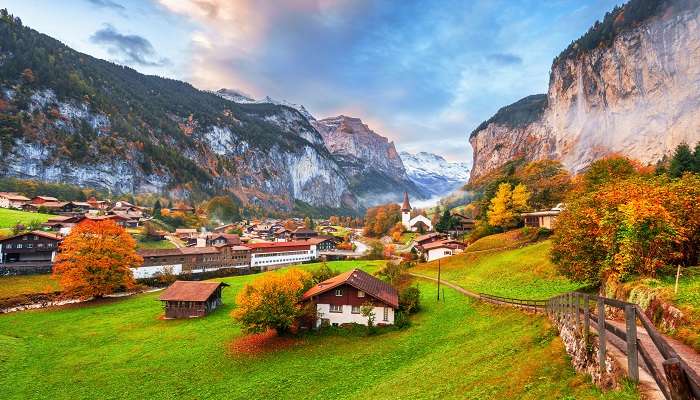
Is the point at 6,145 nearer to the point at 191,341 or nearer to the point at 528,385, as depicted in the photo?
the point at 191,341

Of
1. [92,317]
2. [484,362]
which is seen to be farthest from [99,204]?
[484,362]

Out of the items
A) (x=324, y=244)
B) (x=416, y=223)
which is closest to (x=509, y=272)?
(x=324, y=244)

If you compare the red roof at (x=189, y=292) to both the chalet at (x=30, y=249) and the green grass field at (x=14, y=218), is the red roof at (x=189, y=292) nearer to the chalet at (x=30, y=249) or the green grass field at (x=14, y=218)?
the chalet at (x=30, y=249)

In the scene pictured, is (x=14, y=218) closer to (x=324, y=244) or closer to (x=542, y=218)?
(x=324, y=244)

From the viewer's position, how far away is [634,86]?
13900cm

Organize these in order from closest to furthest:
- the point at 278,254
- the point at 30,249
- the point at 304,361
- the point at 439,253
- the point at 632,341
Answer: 1. the point at 632,341
2. the point at 304,361
3. the point at 30,249
4. the point at 439,253
5. the point at 278,254

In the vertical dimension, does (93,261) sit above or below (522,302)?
above

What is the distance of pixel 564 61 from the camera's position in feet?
634

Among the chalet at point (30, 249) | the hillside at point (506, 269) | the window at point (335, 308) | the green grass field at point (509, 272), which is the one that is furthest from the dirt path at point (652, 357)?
the chalet at point (30, 249)

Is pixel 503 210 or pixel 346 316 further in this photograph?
pixel 503 210

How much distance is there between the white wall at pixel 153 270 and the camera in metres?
79.4

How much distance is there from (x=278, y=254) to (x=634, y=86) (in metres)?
140

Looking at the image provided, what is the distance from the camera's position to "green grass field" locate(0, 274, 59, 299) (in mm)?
62469

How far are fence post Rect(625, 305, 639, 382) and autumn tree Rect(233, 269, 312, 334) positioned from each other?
32907mm
